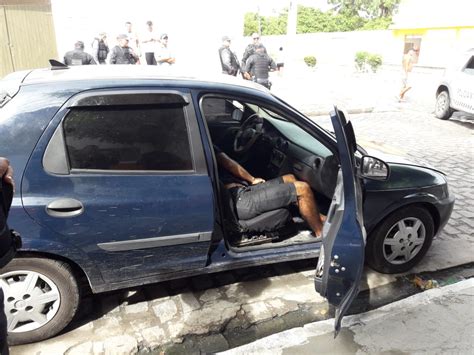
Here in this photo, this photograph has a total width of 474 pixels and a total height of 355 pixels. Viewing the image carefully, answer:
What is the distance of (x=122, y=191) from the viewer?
2.44 meters

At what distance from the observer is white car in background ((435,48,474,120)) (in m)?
9.23

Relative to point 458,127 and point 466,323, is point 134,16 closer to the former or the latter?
point 458,127

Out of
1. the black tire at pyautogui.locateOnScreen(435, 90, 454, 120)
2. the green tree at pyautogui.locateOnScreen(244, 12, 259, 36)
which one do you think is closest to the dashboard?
the black tire at pyautogui.locateOnScreen(435, 90, 454, 120)

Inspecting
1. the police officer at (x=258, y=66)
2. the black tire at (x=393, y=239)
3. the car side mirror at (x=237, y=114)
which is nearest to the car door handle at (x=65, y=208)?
the car side mirror at (x=237, y=114)

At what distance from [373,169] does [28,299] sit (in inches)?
94.3

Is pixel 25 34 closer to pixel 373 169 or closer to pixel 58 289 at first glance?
pixel 58 289

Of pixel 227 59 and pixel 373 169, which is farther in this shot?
pixel 227 59

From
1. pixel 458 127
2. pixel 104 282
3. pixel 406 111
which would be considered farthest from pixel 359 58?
pixel 104 282

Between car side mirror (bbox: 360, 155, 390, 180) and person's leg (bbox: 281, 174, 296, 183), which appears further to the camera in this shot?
person's leg (bbox: 281, 174, 296, 183)

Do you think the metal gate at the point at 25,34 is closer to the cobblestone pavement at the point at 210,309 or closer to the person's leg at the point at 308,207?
the cobblestone pavement at the point at 210,309

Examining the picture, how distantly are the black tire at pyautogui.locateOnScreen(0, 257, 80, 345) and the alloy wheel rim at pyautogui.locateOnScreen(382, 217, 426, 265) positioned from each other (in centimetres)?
239

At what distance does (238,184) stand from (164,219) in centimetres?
89

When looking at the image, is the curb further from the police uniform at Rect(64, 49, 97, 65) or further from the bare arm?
the police uniform at Rect(64, 49, 97, 65)

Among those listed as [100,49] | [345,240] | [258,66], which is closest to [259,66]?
[258,66]
